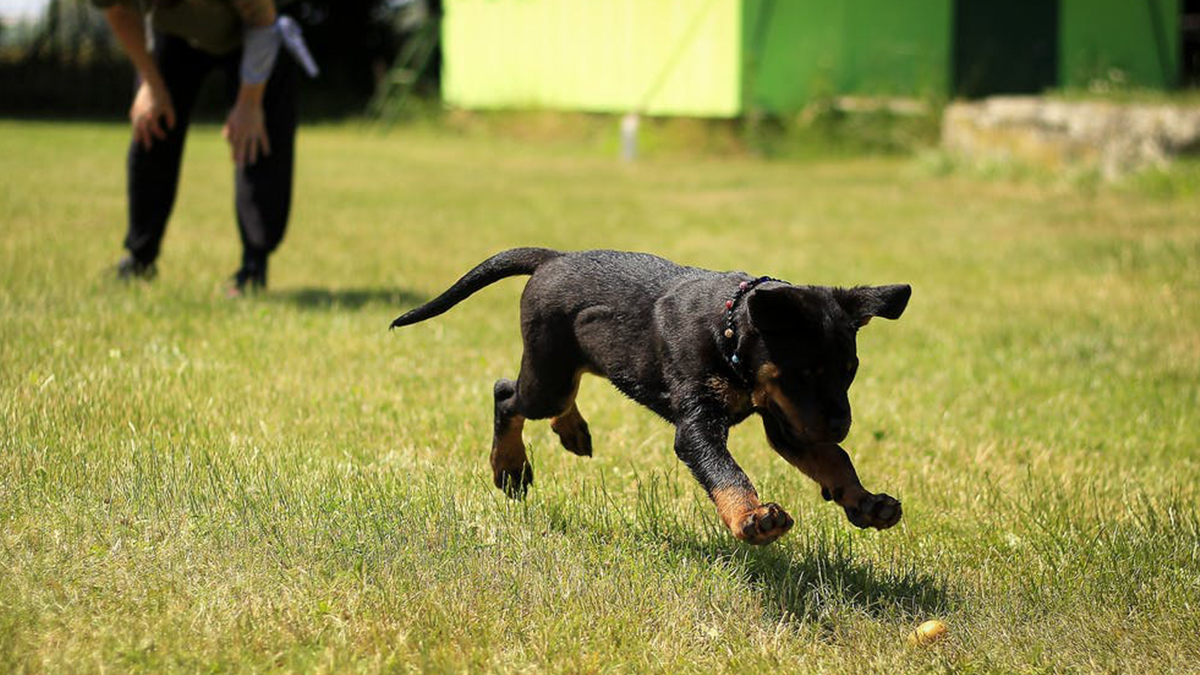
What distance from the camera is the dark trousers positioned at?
7.38 metres

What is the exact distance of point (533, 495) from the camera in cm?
432

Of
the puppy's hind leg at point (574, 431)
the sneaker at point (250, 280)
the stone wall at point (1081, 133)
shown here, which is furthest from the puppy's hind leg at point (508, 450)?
the stone wall at point (1081, 133)

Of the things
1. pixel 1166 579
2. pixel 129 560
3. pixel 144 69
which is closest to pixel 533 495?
pixel 129 560

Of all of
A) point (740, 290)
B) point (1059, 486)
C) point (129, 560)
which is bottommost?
point (1059, 486)

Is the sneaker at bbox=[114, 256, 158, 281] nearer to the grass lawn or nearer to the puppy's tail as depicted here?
the grass lawn

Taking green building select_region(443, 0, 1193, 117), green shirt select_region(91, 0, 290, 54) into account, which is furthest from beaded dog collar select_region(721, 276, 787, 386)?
green building select_region(443, 0, 1193, 117)

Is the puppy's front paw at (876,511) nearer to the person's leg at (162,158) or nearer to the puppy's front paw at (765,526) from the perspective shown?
the puppy's front paw at (765,526)

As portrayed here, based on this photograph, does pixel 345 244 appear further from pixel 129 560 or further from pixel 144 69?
pixel 129 560

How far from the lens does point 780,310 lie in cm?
336

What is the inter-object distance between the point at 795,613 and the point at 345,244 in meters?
7.45

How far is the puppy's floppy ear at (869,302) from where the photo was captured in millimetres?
3584

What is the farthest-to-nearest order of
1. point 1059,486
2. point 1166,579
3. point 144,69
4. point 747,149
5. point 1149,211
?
point 747,149, point 1149,211, point 144,69, point 1059,486, point 1166,579

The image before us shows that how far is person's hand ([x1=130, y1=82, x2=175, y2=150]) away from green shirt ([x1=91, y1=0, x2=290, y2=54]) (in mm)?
374

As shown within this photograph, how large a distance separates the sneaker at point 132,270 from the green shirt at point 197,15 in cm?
139
